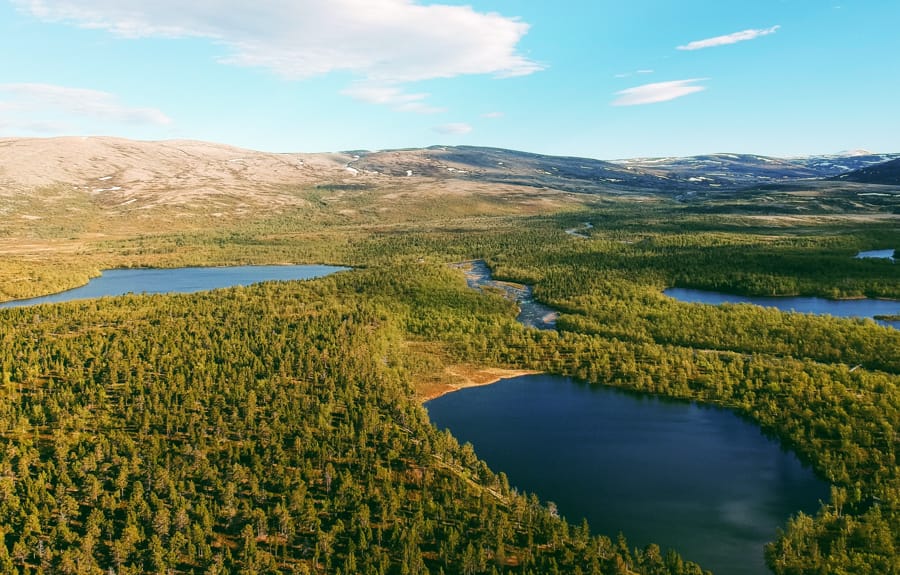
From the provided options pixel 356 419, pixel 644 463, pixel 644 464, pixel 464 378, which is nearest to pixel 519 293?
pixel 464 378

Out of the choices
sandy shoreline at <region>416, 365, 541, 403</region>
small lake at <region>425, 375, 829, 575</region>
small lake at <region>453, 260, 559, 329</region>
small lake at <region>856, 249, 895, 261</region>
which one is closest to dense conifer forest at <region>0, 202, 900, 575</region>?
sandy shoreline at <region>416, 365, 541, 403</region>

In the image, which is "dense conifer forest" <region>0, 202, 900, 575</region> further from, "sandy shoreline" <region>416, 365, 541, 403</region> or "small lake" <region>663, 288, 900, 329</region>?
"small lake" <region>663, 288, 900, 329</region>

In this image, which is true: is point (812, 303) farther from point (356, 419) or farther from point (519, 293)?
point (356, 419)

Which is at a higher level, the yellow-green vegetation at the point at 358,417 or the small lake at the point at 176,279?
the small lake at the point at 176,279

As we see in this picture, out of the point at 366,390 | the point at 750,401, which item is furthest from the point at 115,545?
the point at 750,401

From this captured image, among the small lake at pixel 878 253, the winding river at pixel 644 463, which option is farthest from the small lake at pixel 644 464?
the small lake at pixel 878 253

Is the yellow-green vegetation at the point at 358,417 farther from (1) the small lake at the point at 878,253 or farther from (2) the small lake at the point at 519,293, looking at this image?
(1) the small lake at the point at 878,253

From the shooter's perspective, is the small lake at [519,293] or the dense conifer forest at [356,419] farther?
the small lake at [519,293]
